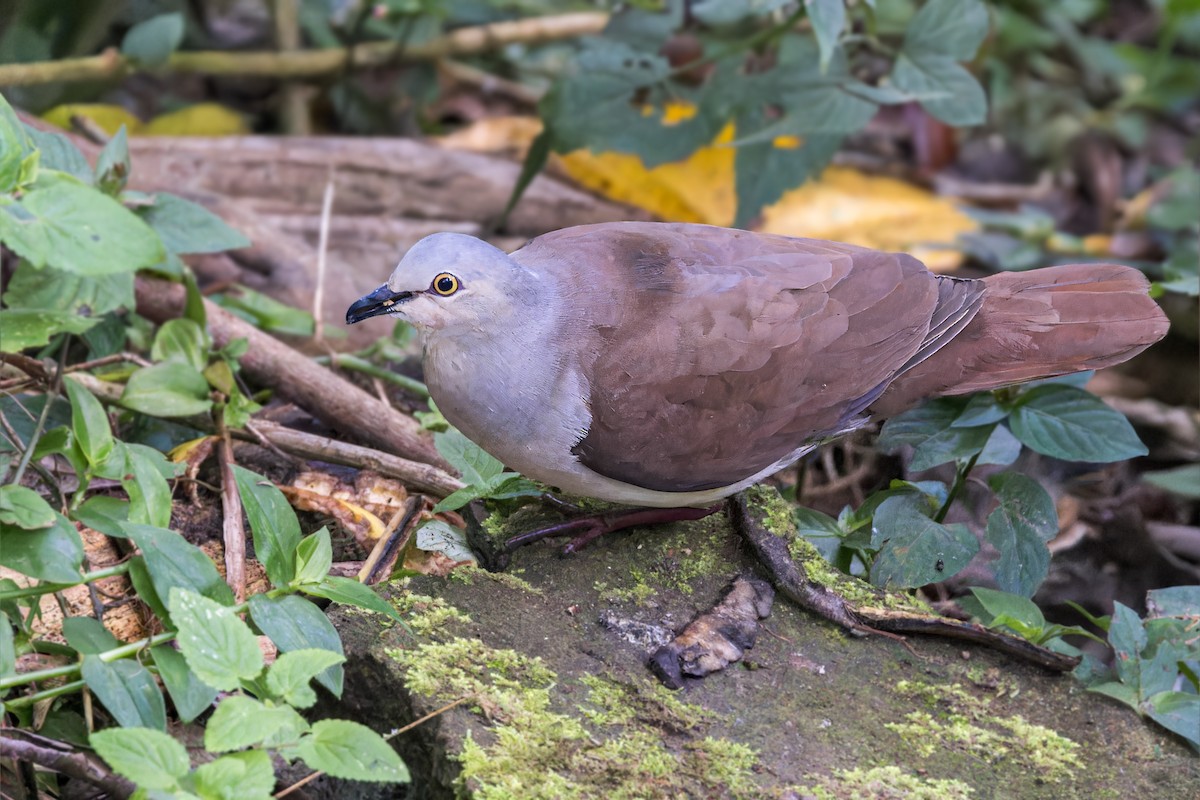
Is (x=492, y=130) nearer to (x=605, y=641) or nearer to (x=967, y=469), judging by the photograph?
(x=967, y=469)

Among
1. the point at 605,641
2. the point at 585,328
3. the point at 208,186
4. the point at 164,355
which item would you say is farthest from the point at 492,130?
the point at 605,641

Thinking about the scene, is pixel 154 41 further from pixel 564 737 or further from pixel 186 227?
pixel 564 737

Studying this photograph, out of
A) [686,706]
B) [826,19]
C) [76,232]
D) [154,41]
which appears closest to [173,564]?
[76,232]

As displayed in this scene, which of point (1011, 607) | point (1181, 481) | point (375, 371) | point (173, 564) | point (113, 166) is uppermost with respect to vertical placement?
point (113, 166)

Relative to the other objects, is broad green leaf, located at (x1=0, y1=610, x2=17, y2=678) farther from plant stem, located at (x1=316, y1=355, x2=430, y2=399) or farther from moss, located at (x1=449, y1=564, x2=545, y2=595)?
plant stem, located at (x1=316, y1=355, x2=430, y2=399)

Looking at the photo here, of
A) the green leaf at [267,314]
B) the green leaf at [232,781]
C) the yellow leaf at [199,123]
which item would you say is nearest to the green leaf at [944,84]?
the green leaf at [267,314]

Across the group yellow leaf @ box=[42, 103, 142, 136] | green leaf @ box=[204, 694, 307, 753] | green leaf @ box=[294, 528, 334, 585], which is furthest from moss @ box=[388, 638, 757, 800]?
yellow leaf @ box=[42, 103, 142, 136]

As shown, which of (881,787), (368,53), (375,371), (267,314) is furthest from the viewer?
(368,53)

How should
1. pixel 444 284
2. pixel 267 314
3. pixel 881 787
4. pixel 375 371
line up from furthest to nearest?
pixel 267 314 → pixel 375 371 → pixel 444 284 → pixel 881 787
